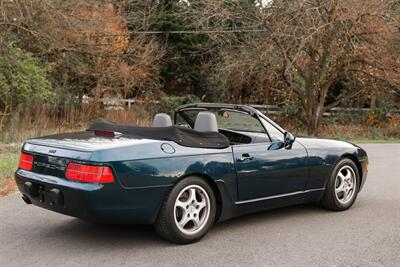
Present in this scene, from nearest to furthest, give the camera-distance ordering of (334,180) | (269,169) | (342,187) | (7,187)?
(269,169)
(334,180)
(342,187)
(7,187)

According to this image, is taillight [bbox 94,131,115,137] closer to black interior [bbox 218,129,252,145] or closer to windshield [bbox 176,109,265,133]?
windshield [bbox 176,109,265,133]

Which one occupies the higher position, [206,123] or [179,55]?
[179,55]

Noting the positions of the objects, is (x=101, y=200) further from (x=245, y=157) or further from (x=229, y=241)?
(x=245, y=157)

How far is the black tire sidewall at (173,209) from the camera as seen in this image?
15.4 ft

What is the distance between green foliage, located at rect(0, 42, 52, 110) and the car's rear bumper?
12740 millimetres

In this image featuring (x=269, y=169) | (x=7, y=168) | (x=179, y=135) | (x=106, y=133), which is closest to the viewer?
(x=179, y=135)

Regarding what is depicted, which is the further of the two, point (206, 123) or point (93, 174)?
point (206, 123)

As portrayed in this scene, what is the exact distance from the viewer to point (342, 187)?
631cm

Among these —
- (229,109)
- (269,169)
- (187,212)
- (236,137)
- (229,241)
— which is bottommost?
(229,241)

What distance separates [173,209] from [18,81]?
14039 mm

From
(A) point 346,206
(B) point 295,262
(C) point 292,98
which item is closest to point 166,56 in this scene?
(C) point 292,98

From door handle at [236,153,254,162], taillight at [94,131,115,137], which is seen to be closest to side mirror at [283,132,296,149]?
door handle at [236,153,254,162]

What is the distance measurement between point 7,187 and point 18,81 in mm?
10475

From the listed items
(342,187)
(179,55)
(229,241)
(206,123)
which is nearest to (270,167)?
(206,123)
